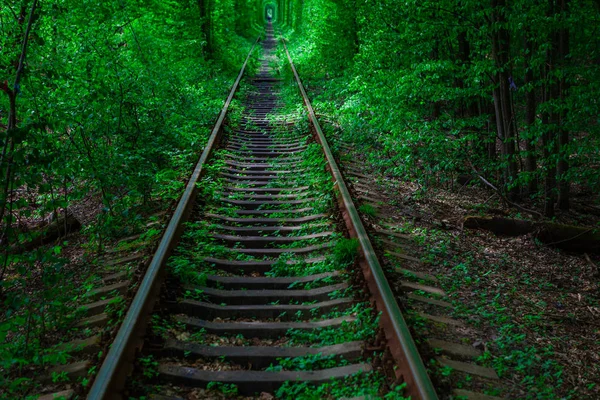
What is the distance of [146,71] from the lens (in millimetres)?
9531

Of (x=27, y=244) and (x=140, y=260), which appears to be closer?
(x=140, y=260)

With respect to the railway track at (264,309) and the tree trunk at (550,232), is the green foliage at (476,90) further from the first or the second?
the railway track at (264,309)

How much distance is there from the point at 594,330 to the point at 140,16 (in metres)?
11.7

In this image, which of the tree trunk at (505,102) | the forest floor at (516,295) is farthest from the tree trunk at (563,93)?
the forest floor at (516,295)

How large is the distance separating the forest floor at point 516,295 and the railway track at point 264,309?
0.76 meters

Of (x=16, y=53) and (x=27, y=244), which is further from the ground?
(x=16, y=53)

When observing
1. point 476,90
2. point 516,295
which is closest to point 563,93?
point 476,90

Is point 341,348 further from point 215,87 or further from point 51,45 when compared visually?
point 215,87

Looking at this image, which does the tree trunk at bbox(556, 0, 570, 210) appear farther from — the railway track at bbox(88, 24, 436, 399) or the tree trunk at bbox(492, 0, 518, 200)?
the railway track at bbox(88, 24, 436, 399)

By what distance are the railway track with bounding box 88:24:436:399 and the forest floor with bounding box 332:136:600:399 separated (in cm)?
76

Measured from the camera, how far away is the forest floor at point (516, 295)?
3148 millimetres

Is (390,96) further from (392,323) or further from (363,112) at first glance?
(392,323)

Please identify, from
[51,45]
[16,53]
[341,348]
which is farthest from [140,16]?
[341,348]

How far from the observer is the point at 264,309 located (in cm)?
375
